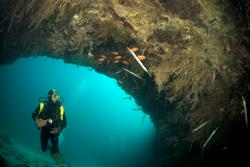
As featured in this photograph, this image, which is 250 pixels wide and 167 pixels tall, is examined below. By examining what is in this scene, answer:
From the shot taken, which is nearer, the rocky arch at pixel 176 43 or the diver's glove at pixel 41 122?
the rocky arch at pixel 176 43

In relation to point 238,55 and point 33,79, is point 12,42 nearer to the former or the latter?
point 238,55

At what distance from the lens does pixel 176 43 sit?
275 inches

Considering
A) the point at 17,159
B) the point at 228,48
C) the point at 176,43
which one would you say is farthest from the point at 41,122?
the point at 17,159

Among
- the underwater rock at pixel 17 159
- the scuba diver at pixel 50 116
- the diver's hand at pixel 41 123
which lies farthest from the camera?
the underwater rock at pixel 17 159

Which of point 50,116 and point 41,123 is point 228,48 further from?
point 41,123

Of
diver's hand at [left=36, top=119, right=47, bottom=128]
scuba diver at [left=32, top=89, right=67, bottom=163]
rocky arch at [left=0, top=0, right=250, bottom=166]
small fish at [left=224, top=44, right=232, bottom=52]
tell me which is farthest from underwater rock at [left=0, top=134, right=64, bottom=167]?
small fish at [left=224, top=44, right=232, bottom=52]

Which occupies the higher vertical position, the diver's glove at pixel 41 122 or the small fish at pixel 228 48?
the small fish at pixel 228 48

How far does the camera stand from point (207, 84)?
298 inches

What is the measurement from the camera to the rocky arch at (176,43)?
21.6ft

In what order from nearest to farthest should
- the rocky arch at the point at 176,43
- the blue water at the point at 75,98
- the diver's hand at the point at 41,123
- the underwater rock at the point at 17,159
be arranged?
the rocky arch at the point at 176,43
the diver's hand at the point at 41,123
the underwater rock at the point at 17,159
the blue water at the point at 75,98

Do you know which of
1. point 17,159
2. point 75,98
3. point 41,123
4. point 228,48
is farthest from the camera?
point 75,98

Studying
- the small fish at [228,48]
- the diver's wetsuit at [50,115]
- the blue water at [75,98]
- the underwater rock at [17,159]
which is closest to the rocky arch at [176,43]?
the small fish at [228,48]

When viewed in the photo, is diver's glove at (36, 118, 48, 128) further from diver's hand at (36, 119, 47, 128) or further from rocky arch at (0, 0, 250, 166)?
rocky arch at (0, 0, 250, 166)

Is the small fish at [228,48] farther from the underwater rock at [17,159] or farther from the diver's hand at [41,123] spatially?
the underwater rock at [17,159]
